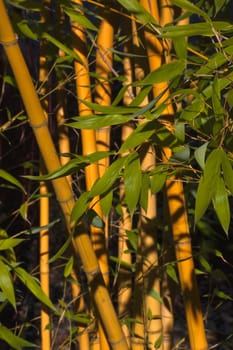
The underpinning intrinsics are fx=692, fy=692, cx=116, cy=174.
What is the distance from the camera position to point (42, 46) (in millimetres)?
1647

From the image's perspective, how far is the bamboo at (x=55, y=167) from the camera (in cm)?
107

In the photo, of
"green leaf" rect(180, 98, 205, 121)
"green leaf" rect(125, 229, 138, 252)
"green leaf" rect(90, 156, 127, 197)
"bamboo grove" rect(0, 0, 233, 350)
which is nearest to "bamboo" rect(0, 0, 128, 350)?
"bamboo grove" rect(0, 0, 233, 350)

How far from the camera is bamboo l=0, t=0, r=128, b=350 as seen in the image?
3.50 ft

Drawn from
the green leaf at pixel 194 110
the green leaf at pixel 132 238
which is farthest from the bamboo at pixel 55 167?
the green leaf at pixel 132 238

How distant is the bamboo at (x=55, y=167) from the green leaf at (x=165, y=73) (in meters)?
0.20

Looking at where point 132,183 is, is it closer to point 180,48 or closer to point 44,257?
point 180,48

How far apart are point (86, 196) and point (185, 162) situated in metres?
0.16

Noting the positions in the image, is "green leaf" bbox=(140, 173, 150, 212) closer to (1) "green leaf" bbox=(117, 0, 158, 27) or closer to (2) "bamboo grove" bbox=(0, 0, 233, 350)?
(2) "bamboo grove" bbox=(0, 0, 233, 350)

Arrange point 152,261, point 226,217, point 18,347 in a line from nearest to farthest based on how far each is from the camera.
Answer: point 226,217 → point 18,347 → point 152,261

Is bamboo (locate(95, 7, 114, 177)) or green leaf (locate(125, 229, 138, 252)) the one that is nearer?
bamboo (locate(95, 7, 114, 177))

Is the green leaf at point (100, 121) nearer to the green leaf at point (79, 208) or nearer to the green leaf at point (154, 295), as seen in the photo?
the green leaf at point (79, 208)

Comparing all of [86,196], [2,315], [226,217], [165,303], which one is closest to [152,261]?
[165,303]

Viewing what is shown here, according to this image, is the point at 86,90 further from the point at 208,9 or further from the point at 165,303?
the point at 165,303

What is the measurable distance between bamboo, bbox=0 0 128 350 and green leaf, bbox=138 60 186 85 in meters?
0.20
